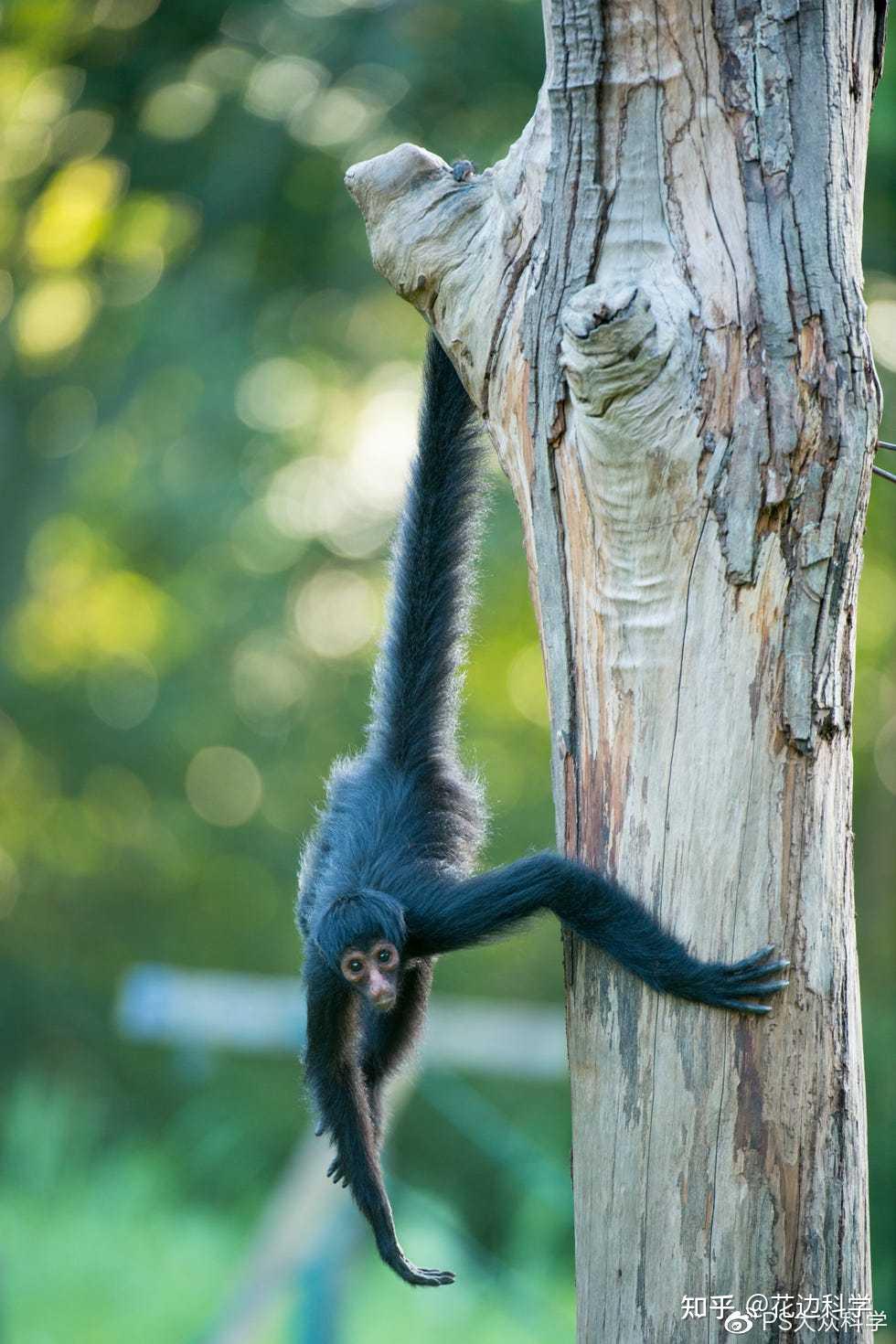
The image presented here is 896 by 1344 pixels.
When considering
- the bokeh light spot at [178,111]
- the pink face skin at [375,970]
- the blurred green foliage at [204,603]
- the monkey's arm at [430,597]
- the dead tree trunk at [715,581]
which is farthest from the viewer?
the bokeh light spot at [178,111]

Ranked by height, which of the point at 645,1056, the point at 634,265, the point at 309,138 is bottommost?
the point at 645,1056

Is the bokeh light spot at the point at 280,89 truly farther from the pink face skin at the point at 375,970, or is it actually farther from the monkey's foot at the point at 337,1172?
the monkey's foot at the point at 337,1172

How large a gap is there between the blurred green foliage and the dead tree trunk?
6386mm

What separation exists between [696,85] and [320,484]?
11.9 m

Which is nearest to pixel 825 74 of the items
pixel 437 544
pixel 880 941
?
pixel 437 544

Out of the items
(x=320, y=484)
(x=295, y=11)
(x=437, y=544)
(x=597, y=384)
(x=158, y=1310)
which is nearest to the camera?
(x=597, y=384)

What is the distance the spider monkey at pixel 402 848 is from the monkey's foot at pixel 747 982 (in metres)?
0.72

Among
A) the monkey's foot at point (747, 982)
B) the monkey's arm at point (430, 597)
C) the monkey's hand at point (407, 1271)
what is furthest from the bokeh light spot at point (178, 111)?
the monkey's foot at point (747, 982)

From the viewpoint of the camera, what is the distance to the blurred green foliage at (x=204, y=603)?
37.4 feet

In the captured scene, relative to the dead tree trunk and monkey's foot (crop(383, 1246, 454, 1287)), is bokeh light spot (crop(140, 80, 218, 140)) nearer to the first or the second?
the dead tree trunk

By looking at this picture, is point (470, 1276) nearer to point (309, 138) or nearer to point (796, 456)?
point (796, 456)

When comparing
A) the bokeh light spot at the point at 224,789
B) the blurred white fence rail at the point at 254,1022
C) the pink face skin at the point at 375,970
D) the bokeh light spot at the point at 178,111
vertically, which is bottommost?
the bokeh light spot at the point at 224,789

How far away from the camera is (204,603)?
50.9ft

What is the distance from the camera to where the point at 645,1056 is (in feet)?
10.7
